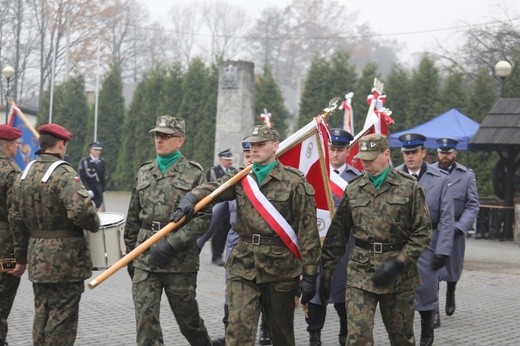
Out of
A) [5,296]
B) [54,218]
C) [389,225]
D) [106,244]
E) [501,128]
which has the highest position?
[501,128]

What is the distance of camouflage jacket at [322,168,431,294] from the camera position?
6.43m

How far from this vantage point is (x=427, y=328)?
8.18 metres

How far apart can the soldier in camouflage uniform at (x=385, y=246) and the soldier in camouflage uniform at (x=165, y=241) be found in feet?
3.73

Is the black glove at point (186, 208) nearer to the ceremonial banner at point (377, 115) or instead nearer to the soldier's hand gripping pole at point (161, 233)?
the soldier's hand gripping pole at point (161, 233)

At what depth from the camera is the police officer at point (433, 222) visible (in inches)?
313

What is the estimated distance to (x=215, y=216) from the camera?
876cm

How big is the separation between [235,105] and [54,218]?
1473 cm

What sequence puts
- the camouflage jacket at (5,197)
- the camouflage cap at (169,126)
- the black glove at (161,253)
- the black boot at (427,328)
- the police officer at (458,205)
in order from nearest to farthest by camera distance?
the black glove at (161,253), the camouflage cap at (169,126), the camouflage jacket at (5,197), the black boot at (427,328), the police officer at (458,205)

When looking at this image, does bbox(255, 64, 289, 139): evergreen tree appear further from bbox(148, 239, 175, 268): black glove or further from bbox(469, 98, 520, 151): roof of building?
bbox(148, 239, 175, 268): black glove

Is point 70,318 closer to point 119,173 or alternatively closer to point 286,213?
point 286,213

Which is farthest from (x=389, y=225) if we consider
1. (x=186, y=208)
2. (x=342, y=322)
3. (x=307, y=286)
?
(x=342, y=322)

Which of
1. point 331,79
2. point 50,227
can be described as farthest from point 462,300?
point 331,79

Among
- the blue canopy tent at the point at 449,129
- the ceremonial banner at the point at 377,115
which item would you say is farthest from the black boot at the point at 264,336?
the blue canopy tent at the point at 449,129

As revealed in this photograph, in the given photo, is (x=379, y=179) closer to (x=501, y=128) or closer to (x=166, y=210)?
(x=166, y=210)
